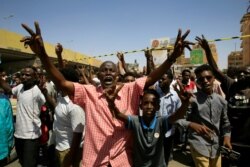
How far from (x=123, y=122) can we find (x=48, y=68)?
83cm

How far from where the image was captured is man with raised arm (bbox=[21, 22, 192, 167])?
Answer: 7.80ft

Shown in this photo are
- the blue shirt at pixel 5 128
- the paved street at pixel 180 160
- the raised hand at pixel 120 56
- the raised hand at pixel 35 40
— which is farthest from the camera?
the paved street at pixel 180 160

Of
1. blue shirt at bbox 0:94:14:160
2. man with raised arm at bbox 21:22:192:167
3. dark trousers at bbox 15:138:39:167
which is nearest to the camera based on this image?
man with raised arm at bbox 21:22:192:167

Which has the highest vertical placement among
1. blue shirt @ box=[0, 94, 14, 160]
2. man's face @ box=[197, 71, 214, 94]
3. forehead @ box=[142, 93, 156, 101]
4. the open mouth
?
the open mouth

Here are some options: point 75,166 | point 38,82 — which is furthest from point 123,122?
point 38,82

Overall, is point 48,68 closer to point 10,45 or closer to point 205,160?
point 205,160

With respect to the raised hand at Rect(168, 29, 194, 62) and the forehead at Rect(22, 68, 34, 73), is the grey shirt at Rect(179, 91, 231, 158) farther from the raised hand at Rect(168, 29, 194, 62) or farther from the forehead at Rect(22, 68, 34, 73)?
the forehead at Rect(22, 68, 34, 73)

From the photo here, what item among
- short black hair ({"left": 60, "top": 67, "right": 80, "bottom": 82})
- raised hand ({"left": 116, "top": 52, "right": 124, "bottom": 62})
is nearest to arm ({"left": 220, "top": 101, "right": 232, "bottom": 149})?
short black hair ({"left": 60, "top": 67, "right": 80, "bottom": 82})

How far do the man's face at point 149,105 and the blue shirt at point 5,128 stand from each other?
210 centimetres

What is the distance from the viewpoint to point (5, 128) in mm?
3711

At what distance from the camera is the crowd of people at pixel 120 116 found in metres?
2.43

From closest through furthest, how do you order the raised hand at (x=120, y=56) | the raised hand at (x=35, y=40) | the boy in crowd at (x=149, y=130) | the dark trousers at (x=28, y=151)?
the raised hand at (x=35, y=40) < the boy in crowd at (x=149, y=130) < the dark trousers at (x=28, y=151) < the raised hand at (x=120, y=56)

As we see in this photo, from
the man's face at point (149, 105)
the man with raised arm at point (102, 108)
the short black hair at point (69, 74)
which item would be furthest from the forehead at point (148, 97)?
the short black hair at point (69, 74)

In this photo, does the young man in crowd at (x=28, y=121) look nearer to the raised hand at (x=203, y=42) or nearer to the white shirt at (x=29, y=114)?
the white shirt at (x=29, y=114)
